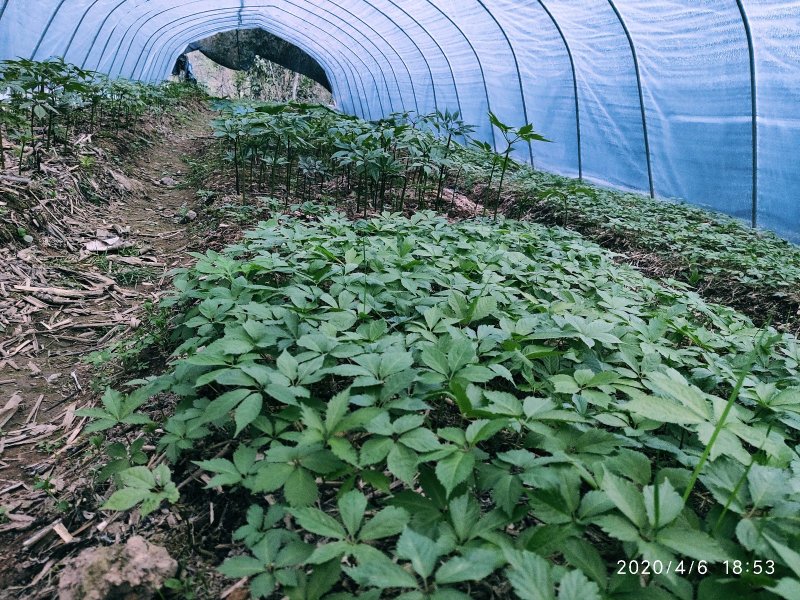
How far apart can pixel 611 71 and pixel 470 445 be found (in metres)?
8.53

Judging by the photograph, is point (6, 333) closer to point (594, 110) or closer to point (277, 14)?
point (594, 110)

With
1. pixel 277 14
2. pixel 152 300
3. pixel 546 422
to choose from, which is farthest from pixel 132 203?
pixel 277 14

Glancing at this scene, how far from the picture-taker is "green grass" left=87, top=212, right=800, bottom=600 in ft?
3.23

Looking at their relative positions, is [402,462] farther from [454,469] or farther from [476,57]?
[476,57]

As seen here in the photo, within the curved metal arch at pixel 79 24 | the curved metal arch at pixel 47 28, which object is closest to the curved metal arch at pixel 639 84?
the curved metal arch at pixel 47 28

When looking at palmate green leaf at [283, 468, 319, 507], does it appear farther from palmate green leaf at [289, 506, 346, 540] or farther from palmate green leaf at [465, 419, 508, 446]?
palmate green leaf at [465, 419, 508, 446]

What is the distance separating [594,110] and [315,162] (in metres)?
5.52

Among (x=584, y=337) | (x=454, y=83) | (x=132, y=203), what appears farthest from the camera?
(x=454, y=83)

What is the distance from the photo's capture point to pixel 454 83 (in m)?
12.5

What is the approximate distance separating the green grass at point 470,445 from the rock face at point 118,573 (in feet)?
0.45

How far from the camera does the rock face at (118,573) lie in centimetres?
112

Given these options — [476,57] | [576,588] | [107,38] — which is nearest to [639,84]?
[476,57]

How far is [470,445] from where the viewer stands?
1.21 meters

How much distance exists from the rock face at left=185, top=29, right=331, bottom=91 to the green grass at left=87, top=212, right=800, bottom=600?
93.3ft
